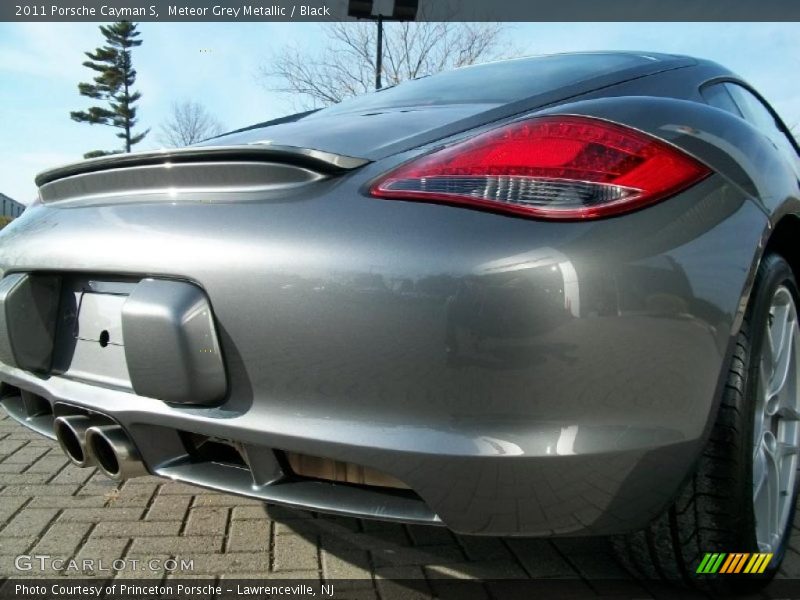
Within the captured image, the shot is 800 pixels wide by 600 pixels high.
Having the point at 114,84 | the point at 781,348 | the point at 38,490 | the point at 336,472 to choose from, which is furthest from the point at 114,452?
the point at 114,84

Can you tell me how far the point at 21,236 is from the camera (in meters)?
1.92

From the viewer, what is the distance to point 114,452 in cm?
161

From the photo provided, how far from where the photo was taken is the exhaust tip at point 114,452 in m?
1.61

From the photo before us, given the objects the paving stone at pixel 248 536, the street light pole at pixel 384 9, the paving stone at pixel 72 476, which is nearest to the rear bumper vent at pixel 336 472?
the paving stone at pixel 248 536

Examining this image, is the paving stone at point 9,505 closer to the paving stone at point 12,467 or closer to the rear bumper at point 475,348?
the paving stone at point 12,467

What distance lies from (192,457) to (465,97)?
4.12 ft

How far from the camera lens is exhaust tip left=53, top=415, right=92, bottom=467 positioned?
5.50ft

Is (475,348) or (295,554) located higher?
(475,348)

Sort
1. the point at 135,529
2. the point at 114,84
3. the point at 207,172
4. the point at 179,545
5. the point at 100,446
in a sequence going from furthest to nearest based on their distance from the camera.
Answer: the point at 114,84, the point at 135,529, the point at 179,545, the point at 100,446, the point at 207,172

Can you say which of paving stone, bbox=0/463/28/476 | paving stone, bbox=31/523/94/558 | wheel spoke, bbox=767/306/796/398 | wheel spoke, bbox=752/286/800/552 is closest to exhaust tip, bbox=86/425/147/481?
paving stone, bbox=31/523/94/558

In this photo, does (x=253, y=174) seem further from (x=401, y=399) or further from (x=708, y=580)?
(x=708, y=580)

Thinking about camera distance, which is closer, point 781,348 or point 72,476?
point 781,348

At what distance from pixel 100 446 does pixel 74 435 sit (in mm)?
84

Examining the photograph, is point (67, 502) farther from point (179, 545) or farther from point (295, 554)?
point (295, 554)
